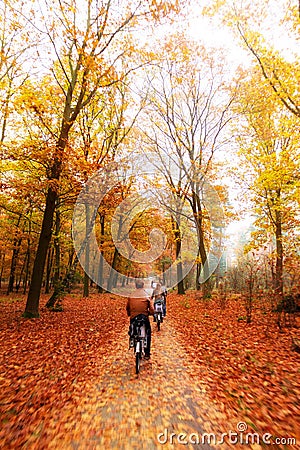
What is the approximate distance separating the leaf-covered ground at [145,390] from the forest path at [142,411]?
15 millimetres

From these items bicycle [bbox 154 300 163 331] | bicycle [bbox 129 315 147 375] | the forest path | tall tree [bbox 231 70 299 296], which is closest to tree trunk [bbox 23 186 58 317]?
bicycle [bbox 154 300 163 331]

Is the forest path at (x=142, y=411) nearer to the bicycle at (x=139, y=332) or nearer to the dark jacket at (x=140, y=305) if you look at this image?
the bicycle at (x=139, y=332)

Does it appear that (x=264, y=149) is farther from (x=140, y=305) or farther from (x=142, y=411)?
(x=142, y=411)

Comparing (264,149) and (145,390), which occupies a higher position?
(264,149)

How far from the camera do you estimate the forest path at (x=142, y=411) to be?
11.5 feet

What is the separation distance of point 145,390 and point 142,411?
0.83 metres

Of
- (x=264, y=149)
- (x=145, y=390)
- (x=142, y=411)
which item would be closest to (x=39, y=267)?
(x=145, y=390)

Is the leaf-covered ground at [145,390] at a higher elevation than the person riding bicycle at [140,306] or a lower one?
lower

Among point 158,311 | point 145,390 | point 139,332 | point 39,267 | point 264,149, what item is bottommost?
point 145,390

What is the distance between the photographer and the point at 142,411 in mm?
4281

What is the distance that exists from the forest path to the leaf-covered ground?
1 centimetres

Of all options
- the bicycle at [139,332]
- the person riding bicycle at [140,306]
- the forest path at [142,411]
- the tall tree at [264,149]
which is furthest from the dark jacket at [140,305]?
the tall tree at [264,149]

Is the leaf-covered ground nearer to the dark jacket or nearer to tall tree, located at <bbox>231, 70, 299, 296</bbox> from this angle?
the dark jacket

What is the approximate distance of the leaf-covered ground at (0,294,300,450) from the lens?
3.66 m
